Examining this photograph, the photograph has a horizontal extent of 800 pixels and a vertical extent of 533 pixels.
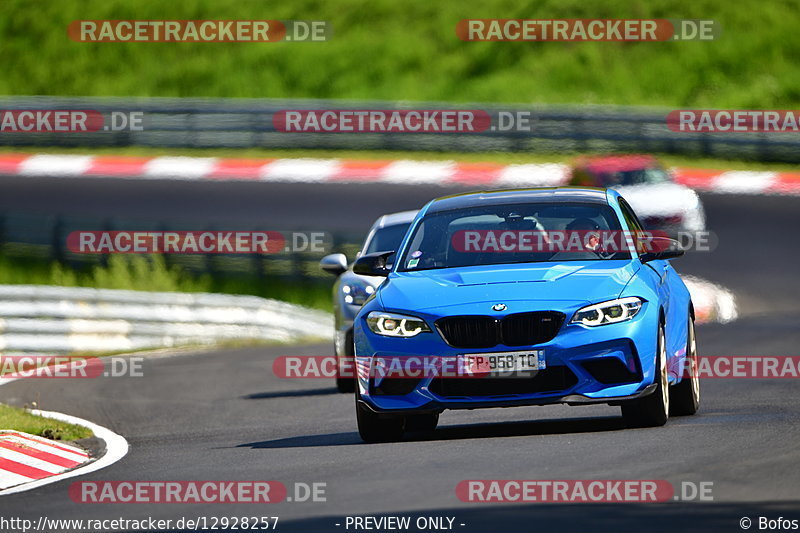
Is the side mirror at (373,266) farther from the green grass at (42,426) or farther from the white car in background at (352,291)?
the white car in background at (352,291)

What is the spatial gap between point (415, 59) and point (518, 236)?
28.8m

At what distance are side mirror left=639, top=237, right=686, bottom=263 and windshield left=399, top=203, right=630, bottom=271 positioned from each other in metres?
0.13

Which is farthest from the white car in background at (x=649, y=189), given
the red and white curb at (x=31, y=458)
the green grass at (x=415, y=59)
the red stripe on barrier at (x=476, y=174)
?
the red and white curb at (x=31, y=458)

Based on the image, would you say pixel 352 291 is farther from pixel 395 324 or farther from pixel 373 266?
pixel 395 324

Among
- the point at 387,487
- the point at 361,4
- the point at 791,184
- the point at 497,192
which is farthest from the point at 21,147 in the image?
the point at 387,487

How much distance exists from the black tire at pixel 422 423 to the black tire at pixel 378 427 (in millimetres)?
370

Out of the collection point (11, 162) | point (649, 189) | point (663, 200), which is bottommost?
point (663, 200)

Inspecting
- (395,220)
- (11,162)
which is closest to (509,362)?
(395,220)

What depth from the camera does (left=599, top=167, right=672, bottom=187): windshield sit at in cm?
2431

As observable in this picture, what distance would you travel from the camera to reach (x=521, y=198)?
10.6 metres

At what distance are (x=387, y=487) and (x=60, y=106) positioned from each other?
84.3 ft

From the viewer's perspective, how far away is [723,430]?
959cm

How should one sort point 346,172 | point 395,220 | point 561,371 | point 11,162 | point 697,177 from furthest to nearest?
point 11,162 → point 346,172 → point 697,177 → point 395,220 → point 561,371

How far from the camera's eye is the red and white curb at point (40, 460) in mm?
9602
